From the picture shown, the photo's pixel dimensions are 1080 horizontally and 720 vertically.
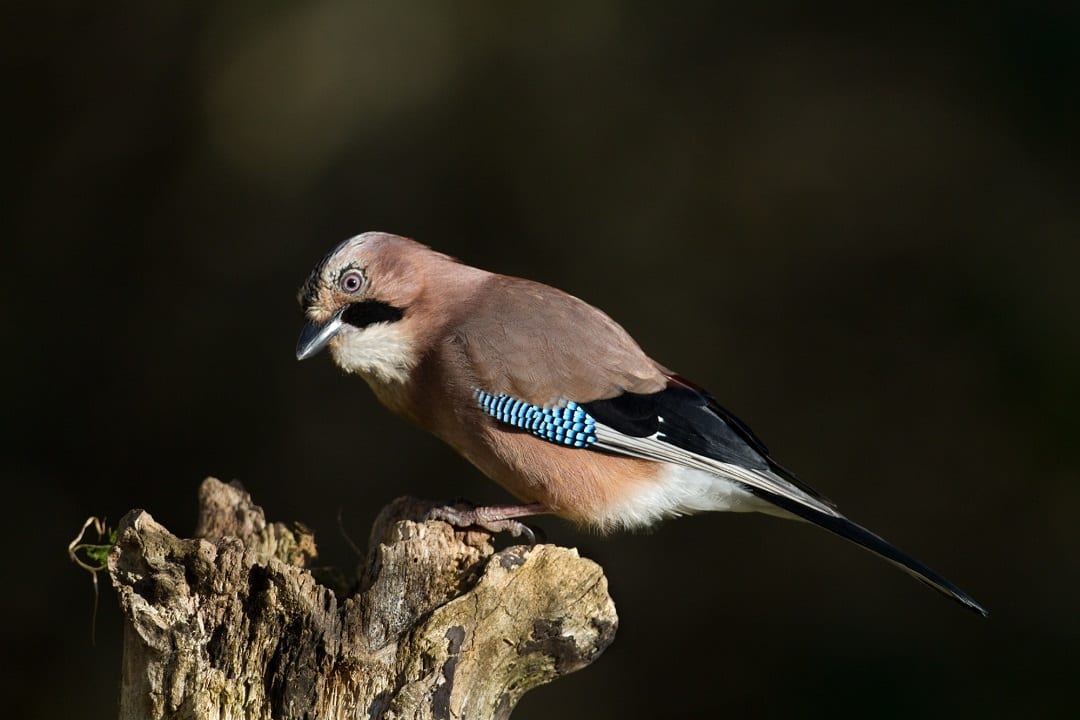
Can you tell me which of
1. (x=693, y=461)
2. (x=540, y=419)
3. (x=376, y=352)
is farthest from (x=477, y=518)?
(x=693, y=461)

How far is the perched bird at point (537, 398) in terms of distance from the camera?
13.7ft

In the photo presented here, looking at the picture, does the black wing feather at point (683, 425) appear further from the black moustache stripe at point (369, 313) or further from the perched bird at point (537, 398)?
the black moustache stripe at point (369, 313)

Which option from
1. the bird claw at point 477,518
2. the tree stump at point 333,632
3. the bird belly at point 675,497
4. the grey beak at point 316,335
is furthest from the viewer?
the bird belly at point 675,497

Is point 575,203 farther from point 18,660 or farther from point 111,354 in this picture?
point 18,660

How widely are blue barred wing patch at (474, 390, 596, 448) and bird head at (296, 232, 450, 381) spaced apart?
39cm

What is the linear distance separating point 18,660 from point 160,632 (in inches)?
188

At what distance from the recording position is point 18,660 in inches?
280

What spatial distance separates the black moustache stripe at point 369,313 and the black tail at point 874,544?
153 centimetres

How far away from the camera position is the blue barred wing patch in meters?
4.16

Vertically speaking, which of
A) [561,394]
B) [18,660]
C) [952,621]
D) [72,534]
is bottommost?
[18,660]

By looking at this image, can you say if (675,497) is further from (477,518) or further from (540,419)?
(477,518)

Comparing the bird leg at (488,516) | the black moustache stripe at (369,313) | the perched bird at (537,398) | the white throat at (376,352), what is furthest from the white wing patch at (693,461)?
the black moustache stripe at (369,313)

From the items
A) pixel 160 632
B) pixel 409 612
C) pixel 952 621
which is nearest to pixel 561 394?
pixel 409 612

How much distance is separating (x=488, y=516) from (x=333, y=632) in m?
1.03
